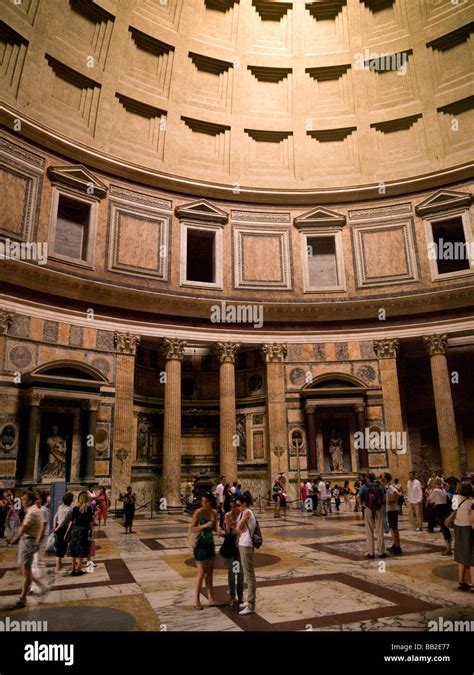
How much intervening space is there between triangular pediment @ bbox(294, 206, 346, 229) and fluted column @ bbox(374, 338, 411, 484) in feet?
21.4

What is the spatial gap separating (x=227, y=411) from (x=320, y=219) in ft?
35.8

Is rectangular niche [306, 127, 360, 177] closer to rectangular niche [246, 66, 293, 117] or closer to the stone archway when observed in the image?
rectangular niche [246, 66, 293, 117]

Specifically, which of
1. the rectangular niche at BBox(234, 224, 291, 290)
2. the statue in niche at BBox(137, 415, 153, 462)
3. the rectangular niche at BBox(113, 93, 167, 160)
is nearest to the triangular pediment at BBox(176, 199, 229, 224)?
the rectangular niche at BBox(234, 224, 291, 290)

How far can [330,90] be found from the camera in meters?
27.2

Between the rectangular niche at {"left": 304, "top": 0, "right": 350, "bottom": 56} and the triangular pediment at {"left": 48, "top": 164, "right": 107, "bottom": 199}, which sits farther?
the rectangular niche at {"left": 304, "top": 0, "right": 350, "bottom": 56}

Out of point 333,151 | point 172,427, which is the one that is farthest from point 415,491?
point 333,151

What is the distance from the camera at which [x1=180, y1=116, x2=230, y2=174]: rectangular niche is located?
25406 mm

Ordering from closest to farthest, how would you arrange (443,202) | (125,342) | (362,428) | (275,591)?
(275,591) < (125,342) < (362,428) < (443,202)

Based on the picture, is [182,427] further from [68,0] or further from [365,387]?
[68,0]

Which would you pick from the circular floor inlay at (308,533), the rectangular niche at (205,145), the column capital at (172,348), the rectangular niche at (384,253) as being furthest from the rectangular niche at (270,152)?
the circular floor inlay at (308,533)

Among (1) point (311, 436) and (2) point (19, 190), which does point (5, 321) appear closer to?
(2) point (19, 190)

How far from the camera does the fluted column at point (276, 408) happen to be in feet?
72.5

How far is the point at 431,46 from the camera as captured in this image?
25.3 m
